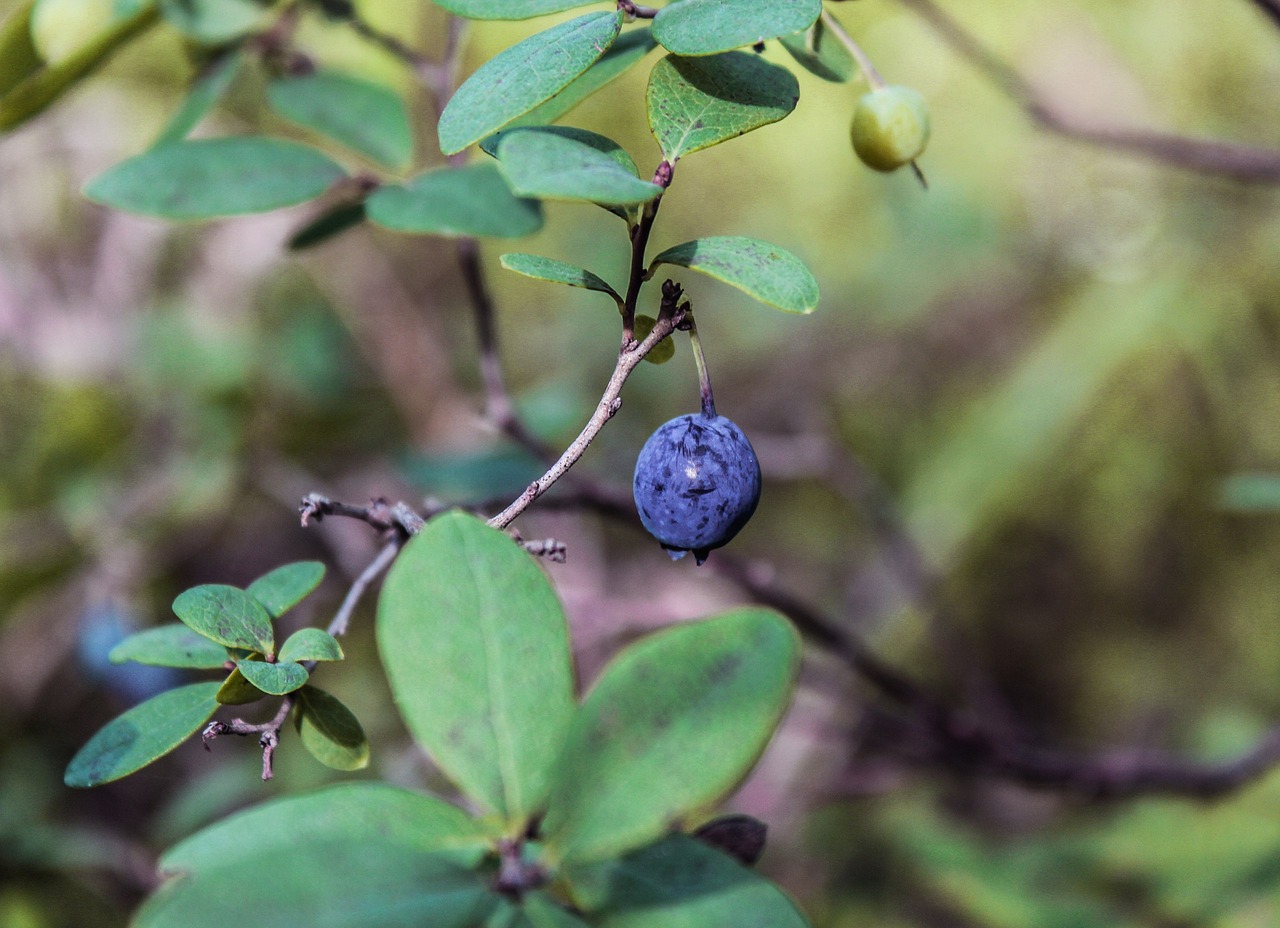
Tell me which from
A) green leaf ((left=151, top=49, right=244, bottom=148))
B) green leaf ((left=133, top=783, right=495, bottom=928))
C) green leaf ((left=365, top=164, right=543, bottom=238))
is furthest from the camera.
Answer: green leaf ((left=151, top=49, right=244, bottom=148))

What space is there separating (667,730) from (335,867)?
0.14m

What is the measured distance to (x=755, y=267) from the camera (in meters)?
0.44

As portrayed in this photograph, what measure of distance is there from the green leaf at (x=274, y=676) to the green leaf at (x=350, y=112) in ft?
1.95

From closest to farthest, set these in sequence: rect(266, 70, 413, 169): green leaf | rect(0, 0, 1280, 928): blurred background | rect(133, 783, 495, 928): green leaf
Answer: rect(133, 783, 495, 928): green leaf, rect(266, 70, 413, 169): green leaf, rect(0, 0, 1280, 928): blurred background

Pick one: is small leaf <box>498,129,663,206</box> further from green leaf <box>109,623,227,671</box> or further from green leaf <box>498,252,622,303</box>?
green leaf <box>109,623,227,671</box>

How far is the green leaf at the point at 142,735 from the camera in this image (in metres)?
0.45

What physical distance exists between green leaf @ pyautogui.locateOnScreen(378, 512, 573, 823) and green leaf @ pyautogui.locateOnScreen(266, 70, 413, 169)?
61cm

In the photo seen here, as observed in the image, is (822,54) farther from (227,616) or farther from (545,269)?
(227,616)

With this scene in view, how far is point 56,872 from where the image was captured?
1509 mm

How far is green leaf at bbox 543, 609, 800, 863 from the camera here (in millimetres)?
399

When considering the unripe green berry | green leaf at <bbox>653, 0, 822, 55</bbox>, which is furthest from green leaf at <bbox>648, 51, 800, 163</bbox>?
the unripe green berry

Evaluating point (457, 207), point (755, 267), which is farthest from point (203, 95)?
point (755, 267)

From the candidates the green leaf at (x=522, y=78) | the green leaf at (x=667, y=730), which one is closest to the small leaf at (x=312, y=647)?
the green leaf at (x=667, y=730)

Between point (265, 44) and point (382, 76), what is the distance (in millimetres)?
675
